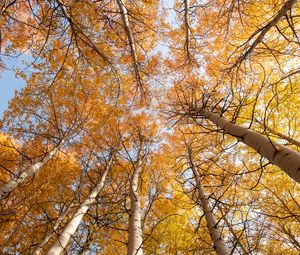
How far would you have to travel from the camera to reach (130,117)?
9.29 metres

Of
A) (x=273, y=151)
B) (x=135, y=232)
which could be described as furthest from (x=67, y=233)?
(x=273, y=151)

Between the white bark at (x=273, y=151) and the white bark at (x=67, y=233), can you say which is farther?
the white bark at (x=67, y=233)

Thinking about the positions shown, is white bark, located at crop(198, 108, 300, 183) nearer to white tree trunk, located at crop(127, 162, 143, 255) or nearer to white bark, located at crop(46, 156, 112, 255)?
white tree trunk, located at crop(127, 162, 143, 255)

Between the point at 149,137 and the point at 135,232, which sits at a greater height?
the point at 149,137

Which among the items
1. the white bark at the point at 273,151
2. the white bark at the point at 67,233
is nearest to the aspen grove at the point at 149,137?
the white bark at the point at 67,233

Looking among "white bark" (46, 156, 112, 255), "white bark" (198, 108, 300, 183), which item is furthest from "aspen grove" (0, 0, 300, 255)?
"white bark" (198, 108, 300, 183)

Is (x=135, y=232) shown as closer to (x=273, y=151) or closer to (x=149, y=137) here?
(x=273, y=151)

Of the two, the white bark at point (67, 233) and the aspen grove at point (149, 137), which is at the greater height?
the aspen grove at point (149, 137)

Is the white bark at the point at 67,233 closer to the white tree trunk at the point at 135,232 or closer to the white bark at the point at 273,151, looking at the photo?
the white tree trunk at the point at 135,232

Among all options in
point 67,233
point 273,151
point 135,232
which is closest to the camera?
point 273,151

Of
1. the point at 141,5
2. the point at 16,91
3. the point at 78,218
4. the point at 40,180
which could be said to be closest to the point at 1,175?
the point at 40,180

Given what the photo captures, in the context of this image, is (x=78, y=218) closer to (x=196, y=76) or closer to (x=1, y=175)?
(x=196, y=76)

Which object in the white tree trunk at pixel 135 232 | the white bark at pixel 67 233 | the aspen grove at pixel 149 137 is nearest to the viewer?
the white tree trunk at pixel 135 232

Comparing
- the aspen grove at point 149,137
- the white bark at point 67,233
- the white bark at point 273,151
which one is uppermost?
the aspen grove at point 149,137
